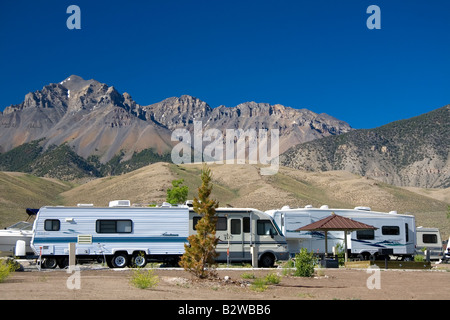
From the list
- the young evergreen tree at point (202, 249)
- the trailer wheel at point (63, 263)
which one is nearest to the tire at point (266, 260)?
the trailer wheel at point (63, 263)

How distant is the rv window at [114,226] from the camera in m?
25.3

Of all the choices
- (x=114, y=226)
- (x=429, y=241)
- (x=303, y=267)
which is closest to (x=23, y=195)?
(x=429, y=241)

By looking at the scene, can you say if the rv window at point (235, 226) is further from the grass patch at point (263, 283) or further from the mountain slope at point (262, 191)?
the mountain slope at point (262, 191)

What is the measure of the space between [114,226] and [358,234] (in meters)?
14.1

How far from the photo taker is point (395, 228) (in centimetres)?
3316

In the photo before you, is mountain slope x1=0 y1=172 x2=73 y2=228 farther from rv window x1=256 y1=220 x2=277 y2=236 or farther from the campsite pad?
the campsite pad

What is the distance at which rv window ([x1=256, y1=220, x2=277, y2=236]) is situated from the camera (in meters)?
26.6

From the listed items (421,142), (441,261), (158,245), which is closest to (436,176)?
(421,142)

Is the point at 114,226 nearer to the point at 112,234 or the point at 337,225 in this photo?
the point at 112,234

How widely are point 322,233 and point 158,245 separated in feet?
33.5

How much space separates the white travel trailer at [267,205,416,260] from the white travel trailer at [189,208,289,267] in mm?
4392

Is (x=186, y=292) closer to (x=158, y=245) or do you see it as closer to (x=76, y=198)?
(x=158, y=245)

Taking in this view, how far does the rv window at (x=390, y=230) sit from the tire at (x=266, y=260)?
9.15m

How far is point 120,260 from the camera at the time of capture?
25.5 m
